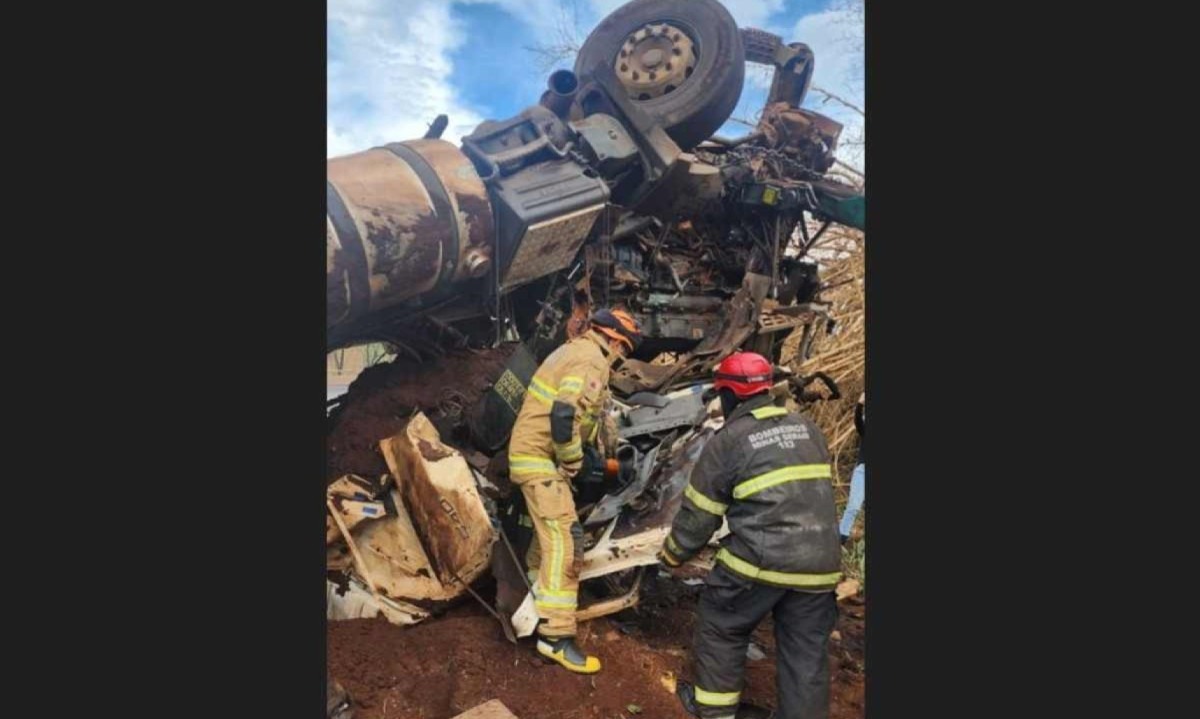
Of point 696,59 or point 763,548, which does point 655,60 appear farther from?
point 763,548

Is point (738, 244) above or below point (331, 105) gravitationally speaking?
below

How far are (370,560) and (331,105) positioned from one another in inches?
92.2

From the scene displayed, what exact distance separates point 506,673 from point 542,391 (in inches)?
56.1

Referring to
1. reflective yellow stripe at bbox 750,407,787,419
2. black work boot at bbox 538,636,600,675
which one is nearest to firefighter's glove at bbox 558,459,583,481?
black work boot at bbox 538,636,600,675

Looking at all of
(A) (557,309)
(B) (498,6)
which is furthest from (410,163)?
(A) (557,309)

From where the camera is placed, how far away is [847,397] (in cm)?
562

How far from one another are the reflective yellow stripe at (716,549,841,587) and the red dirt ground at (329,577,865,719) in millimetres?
816

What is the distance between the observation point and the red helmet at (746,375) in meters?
4.07

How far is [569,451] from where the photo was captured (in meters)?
4.23

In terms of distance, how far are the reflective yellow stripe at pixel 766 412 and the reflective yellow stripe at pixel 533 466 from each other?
43.0 inches

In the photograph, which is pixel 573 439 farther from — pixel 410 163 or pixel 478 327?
pixel 410 163

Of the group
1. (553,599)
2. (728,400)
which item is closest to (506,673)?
(553,599)

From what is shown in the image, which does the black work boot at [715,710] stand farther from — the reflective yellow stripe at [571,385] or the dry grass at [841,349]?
the dry grass at [841,349]

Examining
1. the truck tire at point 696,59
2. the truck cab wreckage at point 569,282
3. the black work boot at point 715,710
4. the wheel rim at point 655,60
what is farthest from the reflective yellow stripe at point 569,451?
the wheel rim at point 655,60
